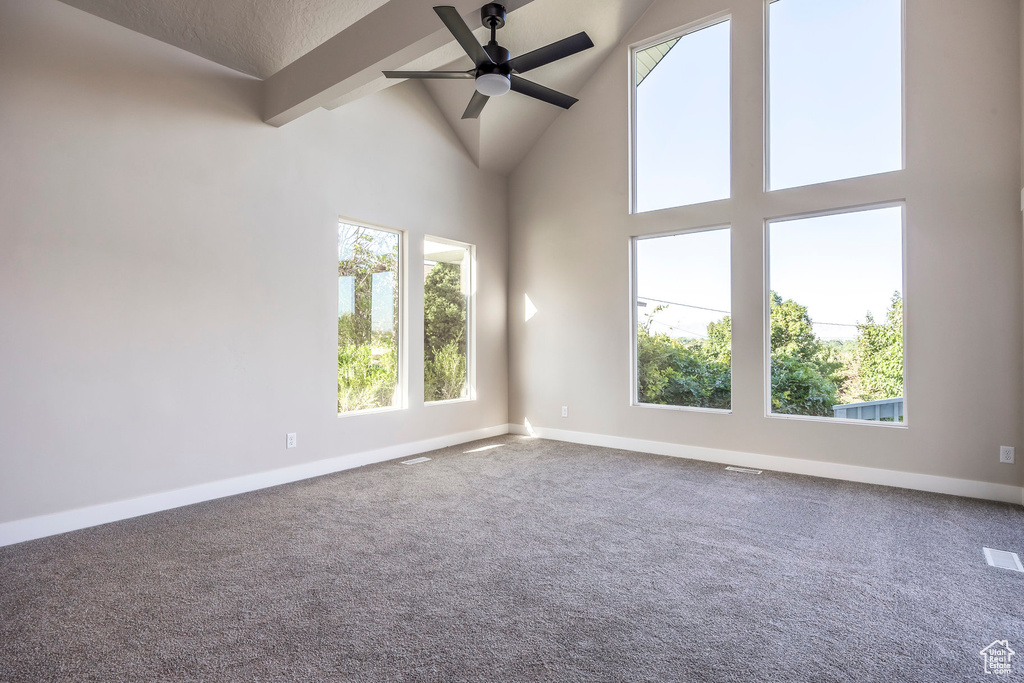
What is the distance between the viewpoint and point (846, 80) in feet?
14.8

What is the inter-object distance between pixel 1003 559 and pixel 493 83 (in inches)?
154

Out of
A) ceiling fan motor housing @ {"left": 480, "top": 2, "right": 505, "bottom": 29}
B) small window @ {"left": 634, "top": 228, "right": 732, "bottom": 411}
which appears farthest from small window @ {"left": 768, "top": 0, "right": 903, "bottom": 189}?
ceiling fan motor housing @ {"left": 480, "top": 2, "right": 505, "bottom": 29}

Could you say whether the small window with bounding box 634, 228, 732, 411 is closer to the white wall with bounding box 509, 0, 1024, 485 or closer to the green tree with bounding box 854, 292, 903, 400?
the white wall with bounding box 509, 0, 1024, 485

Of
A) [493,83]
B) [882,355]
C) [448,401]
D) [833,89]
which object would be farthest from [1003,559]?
[448,401]

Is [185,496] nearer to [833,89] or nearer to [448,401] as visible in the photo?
[448,401]

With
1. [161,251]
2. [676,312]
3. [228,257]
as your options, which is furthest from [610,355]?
[161,251]

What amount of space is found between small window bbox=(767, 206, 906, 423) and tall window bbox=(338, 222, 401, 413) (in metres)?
3.59

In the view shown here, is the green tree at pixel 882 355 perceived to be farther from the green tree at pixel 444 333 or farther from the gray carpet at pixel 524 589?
the green tree at pixel 444 333

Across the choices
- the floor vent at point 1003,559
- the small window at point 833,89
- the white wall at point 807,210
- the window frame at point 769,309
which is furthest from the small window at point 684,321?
the floor vent at point 1003,559

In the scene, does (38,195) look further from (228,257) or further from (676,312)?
(676,312)

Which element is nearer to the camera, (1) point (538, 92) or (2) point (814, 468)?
(1) point (538, 92)

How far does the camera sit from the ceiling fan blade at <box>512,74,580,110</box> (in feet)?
11.8

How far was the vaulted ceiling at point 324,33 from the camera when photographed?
3.31 metres

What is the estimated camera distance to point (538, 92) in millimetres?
3830
